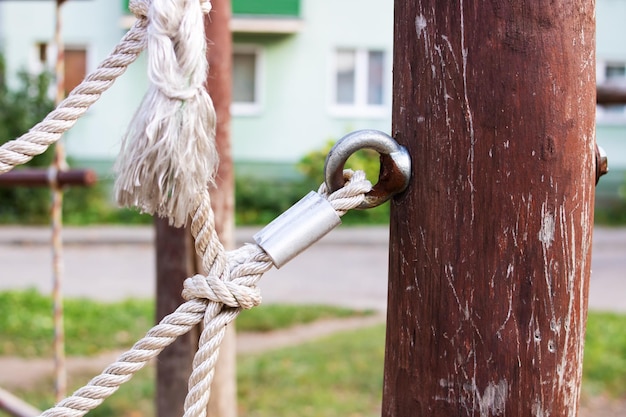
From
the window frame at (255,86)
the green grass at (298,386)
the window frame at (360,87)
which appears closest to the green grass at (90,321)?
the green grass at (298,386)

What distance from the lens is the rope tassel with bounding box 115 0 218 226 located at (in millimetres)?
844

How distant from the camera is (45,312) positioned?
20.1ft

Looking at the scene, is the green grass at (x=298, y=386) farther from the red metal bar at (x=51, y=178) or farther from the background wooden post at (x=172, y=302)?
the red metal bar at (x=51, y=178)

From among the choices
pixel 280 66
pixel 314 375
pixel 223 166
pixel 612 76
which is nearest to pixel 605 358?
pixel 314 375

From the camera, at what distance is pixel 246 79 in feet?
45.3

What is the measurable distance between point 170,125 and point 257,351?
4.43 metres

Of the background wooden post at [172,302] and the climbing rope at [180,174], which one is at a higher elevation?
the climbing rope at [180,174]

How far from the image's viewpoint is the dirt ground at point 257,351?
13.4 feet

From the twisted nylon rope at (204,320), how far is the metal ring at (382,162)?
0.53 ft

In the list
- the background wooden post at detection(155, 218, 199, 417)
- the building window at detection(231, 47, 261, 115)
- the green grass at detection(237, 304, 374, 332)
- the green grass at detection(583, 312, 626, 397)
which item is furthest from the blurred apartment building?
the background wooden post at detection(155, 218, 199, 417)

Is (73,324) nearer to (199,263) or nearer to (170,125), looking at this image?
(199,263)

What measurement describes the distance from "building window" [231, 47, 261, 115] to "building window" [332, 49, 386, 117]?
1438 millimetres

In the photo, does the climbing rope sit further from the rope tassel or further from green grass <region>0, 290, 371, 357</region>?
green grass <region>0, 290, 371, 357</region>

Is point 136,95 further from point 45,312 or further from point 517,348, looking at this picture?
point 517,348
